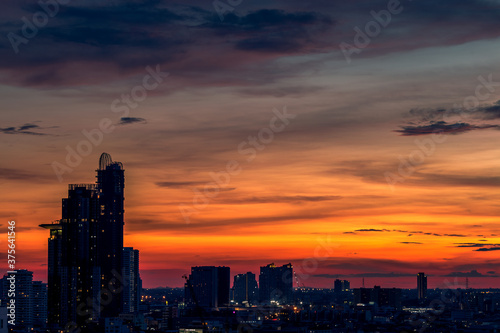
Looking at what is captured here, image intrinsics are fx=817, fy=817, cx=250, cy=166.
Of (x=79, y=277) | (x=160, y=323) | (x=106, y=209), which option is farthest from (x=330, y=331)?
(x=106, y=209)

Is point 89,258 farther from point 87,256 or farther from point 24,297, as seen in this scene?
point 24,297

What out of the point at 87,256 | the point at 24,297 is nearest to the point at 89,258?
the point at 87,256

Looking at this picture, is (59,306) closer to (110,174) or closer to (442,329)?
(110,174)
